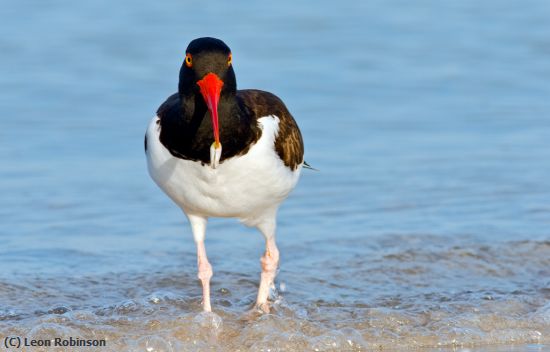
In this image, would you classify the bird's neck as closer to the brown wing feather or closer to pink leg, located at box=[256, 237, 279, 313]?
the brown wing feather

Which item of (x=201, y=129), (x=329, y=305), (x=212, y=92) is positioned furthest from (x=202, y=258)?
(x=212, y=92)

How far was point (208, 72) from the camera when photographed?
5.98 metres

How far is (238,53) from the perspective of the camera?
14.2m

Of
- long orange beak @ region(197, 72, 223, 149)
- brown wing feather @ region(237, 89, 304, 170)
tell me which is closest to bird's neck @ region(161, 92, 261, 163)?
long orange beak @ region(197, 72, 223, 149)

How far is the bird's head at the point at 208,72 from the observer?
5.93 m

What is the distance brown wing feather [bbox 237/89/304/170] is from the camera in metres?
6.59

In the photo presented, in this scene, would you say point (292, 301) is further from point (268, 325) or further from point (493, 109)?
point (493, 109)

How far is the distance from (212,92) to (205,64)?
0.60 ft

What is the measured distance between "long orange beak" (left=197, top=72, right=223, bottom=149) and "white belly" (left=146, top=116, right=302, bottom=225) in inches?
13.6

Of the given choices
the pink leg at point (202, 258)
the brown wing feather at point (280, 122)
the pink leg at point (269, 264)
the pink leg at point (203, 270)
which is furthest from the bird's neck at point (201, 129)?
the pink leg at point (269, 264)

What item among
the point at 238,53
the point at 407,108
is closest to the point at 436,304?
the point at 407,108

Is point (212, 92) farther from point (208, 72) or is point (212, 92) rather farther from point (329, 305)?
point (329, 305)

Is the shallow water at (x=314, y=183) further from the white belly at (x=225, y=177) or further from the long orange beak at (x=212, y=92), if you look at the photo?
the long orange beak at (x=212, y=92)

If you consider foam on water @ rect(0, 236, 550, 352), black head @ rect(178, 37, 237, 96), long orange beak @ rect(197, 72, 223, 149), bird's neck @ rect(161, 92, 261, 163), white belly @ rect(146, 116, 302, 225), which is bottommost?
foam on water @ rect(0, 236, 550, 352)
